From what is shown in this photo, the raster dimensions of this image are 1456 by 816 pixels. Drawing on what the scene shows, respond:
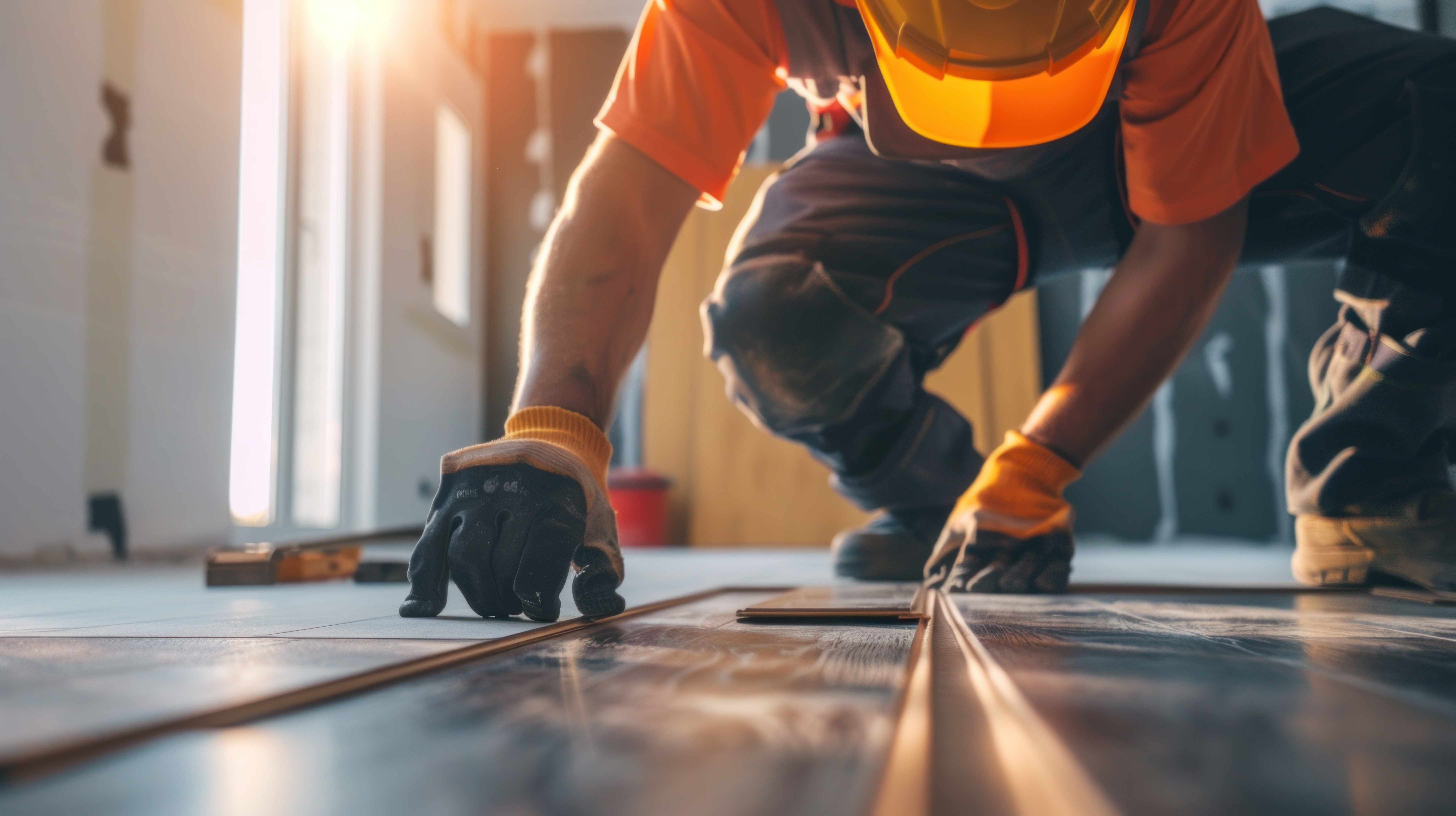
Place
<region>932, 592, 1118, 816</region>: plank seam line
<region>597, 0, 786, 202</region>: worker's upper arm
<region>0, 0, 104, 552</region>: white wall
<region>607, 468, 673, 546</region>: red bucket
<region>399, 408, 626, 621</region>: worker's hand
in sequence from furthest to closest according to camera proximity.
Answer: <region>607, 468, 673, 546</region>: red bucket
<region>0, 0, 104, 552</region>: white wall
<region>597, 0, 786, 202</region>: worker's upper arm
<region>399, 408, 626, 621</region>: worker's hand
<region>932, 592, 1118, 816</region>: plank seam line

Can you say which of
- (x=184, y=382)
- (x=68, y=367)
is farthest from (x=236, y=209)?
(x=68, y=367)

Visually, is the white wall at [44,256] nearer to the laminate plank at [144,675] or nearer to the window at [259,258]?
the window at [259,258]

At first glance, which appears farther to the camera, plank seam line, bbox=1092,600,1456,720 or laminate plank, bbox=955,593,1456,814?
plank seam line, bbox=1092,600,1456,720

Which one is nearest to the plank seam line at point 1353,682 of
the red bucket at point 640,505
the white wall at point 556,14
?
the red bucket at point 640,505

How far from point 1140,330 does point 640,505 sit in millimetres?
2551

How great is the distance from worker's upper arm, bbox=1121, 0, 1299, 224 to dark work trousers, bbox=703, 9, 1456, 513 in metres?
0.18

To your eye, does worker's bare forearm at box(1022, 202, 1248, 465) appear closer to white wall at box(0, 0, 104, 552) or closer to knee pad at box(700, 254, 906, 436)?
knee pad at box(700, 254, 906, 436)

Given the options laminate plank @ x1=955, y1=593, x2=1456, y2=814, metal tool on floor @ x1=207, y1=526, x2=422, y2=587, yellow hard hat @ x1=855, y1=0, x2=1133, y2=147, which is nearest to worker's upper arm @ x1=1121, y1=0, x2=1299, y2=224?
yellow hard hat @ x1=855, y1=0, x2=1133, y2=147

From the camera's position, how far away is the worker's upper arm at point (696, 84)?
38.8 inches

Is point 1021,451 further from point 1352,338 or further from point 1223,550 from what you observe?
point 1223,550

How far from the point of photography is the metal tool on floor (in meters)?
1.33

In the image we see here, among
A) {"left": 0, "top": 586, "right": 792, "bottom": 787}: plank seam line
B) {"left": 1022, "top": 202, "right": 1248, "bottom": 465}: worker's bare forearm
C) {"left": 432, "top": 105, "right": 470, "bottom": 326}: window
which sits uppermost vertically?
{"left": 432, "top": 105, "right": 470, "bottom": 326}: window

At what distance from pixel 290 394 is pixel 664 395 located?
152 cm

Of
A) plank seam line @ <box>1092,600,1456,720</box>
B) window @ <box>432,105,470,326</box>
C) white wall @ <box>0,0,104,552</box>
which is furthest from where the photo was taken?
window @ <box>432,105,470,326</box>
